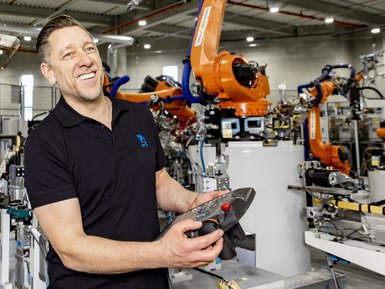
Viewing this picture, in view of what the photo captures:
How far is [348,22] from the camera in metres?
11.8

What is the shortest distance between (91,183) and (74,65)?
1.30ft

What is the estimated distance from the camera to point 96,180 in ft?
4.17

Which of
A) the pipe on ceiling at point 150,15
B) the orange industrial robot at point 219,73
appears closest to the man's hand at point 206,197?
the orange industrial robot at point 219,73

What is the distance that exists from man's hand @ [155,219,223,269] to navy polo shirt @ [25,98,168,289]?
33 cm

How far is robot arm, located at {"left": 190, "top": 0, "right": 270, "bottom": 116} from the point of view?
3738 millimetres

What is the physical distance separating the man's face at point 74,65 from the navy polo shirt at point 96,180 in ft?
0.25

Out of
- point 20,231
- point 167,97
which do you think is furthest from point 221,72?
point 20,231

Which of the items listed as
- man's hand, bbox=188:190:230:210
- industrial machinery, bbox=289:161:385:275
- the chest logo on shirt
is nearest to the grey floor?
industrial machinery, bbox=289:161:385:275

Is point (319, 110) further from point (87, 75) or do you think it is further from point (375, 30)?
point (375, 30)

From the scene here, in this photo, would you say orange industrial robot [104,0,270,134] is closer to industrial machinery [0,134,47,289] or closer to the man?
industrial machinery [0,134,47,289]

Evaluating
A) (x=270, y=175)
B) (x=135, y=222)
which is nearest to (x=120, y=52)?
(x=270, y=175)

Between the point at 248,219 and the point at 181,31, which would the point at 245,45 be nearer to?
the point at 181,31

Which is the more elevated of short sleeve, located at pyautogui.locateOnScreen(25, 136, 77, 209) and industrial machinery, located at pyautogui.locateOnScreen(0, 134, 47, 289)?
short sleeve, located at pyautogui.locateOnScreen(25, 136, 77, 209)

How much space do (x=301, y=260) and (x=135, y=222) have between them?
2.76m
